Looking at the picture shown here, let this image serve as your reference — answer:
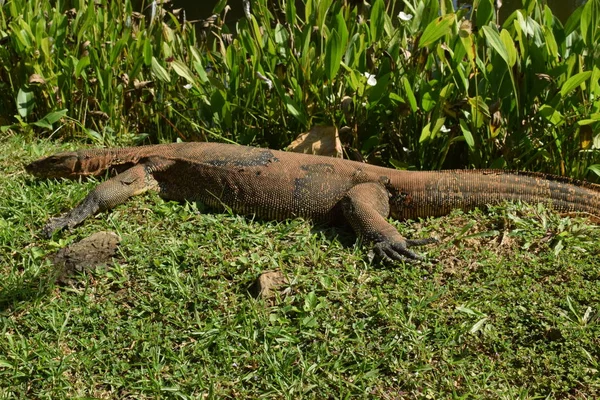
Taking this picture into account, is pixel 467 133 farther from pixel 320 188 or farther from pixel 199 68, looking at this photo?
pixel 199 68

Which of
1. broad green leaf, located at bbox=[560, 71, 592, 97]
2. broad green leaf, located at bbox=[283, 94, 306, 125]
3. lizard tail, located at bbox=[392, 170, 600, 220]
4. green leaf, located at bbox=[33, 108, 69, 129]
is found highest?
broad green leaf, located at bbox=[560, 71, 592, 97]

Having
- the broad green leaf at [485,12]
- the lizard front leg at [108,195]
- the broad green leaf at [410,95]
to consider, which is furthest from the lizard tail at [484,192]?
the lizard front leg at [108,195]

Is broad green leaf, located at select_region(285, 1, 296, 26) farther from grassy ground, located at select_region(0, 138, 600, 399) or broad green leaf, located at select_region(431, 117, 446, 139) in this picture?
grassy ground, located at select_region(0, 138, 600, 399)

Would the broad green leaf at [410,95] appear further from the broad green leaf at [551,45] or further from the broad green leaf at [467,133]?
Result: the broad green leaf at [551,45]

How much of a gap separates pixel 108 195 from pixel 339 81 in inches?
75.0

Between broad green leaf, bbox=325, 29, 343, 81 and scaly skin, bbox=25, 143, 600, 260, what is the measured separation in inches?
26.5

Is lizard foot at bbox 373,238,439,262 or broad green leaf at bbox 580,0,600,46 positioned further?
broad green leaf at bbox 580,0,600,46

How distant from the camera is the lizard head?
197 inches

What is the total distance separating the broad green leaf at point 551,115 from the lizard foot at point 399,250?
1.14 meters

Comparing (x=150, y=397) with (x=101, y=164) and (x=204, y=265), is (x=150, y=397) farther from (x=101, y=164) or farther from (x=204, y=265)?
(x=101, y=164)

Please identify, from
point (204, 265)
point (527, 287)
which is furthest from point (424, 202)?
point (204, 265)

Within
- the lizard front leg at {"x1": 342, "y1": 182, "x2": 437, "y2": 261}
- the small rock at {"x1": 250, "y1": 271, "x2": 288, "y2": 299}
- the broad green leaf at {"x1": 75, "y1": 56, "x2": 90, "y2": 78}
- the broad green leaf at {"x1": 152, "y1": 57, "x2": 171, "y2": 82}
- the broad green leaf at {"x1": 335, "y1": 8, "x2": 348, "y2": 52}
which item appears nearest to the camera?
the small rock at {"x1": 250, "y1": 271, "x2": 288, "y2": 299}

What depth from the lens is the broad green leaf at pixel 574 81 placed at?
13.8ft

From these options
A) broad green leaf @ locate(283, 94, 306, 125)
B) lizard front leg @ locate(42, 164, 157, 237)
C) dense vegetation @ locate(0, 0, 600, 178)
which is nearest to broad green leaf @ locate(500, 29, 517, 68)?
dense vegetation @ locate(0, 0, 600, 178)
